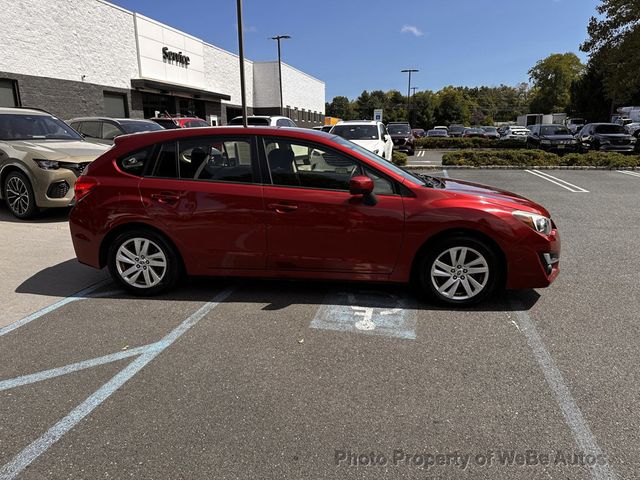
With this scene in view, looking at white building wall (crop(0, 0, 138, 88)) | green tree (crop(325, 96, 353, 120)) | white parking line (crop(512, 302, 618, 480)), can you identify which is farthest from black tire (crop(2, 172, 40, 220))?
green tree (crop(325, 96, 353, 120))

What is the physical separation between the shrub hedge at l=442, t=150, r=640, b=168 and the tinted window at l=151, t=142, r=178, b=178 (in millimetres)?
14227

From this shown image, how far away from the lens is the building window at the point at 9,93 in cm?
1767

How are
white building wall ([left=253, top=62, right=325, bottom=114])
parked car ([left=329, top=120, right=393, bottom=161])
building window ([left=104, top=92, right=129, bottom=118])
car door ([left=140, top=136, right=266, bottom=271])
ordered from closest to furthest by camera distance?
car door ([left=140, top=136, right=266, bottom=271]) → parked car ([left=329, top=120, right=393, bottom=161]) → building window ([left=104, top=92, right=129, bottom=118]) → white building wall ([left=253, top=62, right=325, bottom=114])

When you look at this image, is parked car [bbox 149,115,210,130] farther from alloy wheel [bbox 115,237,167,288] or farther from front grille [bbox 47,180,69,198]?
alloy wheel [bbox 115,237,167,288]

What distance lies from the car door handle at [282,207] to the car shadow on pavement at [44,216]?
5.34 metres

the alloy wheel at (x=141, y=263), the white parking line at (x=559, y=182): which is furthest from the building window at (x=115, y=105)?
the alloy wheel at (x=141, y=263)

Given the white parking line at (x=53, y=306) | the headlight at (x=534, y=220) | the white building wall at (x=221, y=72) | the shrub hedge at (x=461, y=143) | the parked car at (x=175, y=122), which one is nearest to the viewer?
the white parking line at (x=53, y=306)

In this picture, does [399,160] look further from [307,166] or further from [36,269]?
[36,269]

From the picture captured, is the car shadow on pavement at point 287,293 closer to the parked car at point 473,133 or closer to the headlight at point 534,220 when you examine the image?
the headlight at point 534,220

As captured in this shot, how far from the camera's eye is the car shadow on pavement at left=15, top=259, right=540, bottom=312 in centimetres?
442

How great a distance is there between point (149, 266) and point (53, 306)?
956mm

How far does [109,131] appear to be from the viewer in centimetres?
1162

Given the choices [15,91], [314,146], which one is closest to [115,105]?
[15,91]

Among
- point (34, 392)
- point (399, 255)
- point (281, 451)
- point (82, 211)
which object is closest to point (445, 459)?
point (281, 451)
